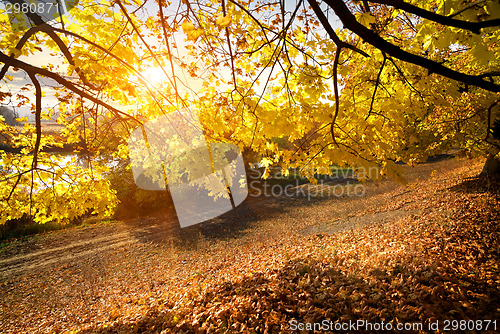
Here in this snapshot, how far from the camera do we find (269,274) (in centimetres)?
483

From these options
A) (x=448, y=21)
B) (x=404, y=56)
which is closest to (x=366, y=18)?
(x=404, y=56)

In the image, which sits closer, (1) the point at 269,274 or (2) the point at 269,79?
(2) the point at 269,79

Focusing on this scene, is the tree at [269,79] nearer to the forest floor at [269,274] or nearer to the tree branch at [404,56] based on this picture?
→ the tree branch at [404,56]

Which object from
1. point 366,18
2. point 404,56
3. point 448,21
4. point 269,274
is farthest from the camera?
point 269,274

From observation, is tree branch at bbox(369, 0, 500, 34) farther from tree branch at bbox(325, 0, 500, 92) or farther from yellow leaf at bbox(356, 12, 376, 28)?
yellow leaf at bbox(356, 12, 376, 28)

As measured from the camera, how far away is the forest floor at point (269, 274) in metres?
3.45

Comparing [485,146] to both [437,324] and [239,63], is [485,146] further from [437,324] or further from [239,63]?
[239,63]

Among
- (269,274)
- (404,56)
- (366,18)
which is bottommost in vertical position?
(269,274)

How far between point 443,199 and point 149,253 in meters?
12.7

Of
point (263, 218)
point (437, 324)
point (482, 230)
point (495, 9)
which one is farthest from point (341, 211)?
point (495, 9)

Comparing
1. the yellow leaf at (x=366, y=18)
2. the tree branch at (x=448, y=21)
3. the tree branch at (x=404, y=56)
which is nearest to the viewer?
the tree branch at (x=448, y=21)

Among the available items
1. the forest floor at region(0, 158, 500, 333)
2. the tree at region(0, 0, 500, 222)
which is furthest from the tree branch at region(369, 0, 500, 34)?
the forest floor at region(0, 158, 500, 333)

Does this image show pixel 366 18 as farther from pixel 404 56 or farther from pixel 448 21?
pixel 448 21

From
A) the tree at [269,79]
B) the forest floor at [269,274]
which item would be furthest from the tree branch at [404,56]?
the forest floor at [269,274]
